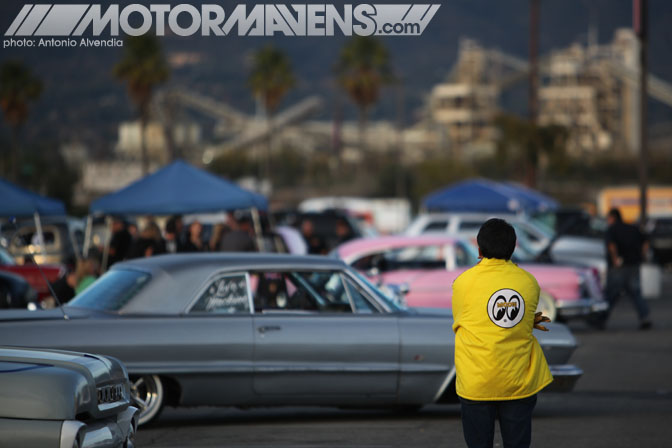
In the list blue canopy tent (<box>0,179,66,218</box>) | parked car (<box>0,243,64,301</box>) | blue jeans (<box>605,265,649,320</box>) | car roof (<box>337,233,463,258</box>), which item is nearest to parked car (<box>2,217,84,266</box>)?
blue canopy tent (<box>0,179,66,218</box>)

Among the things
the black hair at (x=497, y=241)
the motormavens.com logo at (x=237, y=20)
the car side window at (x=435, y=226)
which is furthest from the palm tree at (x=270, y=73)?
the black hair at (x=497, y=241)

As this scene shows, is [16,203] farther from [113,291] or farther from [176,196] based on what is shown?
[113,291]

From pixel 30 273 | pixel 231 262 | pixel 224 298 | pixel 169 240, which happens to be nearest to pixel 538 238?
pixel 169 240

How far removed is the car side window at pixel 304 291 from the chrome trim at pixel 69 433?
4532 mm

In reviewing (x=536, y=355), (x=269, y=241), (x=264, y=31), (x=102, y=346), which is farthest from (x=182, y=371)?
(x=269, y=241)

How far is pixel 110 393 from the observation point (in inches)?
249

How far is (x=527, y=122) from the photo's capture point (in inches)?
2024

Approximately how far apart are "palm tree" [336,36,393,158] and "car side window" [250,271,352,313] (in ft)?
249

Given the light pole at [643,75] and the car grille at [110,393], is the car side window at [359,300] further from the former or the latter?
the light pole at [643,75]

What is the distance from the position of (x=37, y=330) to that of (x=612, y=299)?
12417mm

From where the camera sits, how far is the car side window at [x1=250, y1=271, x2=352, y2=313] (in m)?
10.2

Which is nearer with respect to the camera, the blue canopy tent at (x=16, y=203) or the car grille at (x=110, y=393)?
the car grille at (x=110, y=393)

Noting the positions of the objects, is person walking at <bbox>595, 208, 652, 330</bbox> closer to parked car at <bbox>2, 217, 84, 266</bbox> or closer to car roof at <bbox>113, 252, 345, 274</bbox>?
car roof at <bbox>113, 252, 345, 274</bbox>

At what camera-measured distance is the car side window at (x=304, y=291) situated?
10180mm
